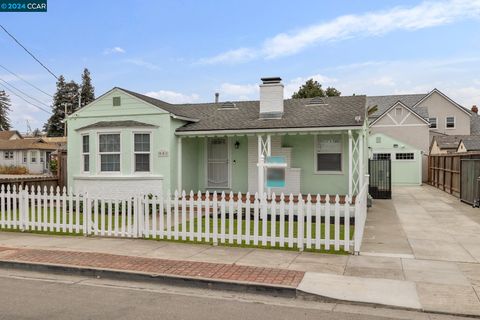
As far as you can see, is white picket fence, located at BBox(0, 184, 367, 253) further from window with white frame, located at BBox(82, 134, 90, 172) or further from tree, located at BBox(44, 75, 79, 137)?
tree, located at BBox(44, 75, 79, 137)

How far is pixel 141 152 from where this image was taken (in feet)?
51.2

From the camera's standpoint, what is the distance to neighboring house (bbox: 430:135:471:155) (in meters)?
32.7

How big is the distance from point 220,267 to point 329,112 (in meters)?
10.2

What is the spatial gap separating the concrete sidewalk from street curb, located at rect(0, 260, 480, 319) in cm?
7

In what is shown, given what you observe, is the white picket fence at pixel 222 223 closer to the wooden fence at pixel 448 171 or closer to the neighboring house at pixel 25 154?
the wooden fence at pixel 448 171

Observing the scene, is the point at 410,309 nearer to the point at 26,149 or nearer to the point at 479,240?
the point at 479,240

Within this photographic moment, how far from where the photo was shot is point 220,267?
23.5 feet

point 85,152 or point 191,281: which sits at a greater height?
point 85,152

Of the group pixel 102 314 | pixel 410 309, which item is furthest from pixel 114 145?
pixel 410 309

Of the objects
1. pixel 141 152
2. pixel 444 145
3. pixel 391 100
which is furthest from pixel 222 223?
pixel 391 100

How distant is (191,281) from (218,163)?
35.6 feet

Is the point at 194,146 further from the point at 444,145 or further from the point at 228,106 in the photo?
the point at 444,145

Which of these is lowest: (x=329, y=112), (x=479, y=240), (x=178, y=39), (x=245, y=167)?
(x=479, y=240)

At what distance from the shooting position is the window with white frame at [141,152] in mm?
15602
